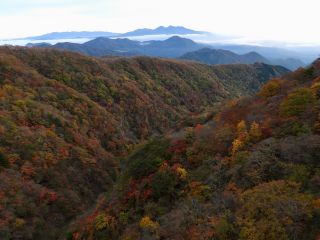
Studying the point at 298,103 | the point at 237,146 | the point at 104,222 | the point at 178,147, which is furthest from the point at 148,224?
the point at 298,103

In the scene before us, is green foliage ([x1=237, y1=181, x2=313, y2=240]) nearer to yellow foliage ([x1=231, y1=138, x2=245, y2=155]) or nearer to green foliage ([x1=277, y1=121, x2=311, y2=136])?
green foliage ([x1=277, y1=121, x2=311, y2=136])

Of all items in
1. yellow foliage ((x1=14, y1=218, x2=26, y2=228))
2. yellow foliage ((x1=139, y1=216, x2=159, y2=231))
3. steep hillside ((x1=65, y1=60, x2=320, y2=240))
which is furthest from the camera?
yellow foliage ((x1=14, y1=218, x2=26, y2=228))

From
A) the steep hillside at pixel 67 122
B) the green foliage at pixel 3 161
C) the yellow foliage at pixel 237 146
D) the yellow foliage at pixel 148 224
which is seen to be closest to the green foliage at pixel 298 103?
the yellow foliage at pixel 237 146

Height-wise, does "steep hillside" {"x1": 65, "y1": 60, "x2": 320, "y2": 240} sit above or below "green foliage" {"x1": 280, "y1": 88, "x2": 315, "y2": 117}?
below

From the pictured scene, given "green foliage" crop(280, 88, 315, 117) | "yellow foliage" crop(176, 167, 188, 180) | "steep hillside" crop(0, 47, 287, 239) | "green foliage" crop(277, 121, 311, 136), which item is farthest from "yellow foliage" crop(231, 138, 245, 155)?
"steep hillside" crop(0, 47, 287, 239)

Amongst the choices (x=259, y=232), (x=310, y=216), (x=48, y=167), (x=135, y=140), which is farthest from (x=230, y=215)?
(x=135, y=140)

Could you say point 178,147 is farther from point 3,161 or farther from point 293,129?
point 3,161

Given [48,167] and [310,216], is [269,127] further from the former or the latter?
[48,167]
